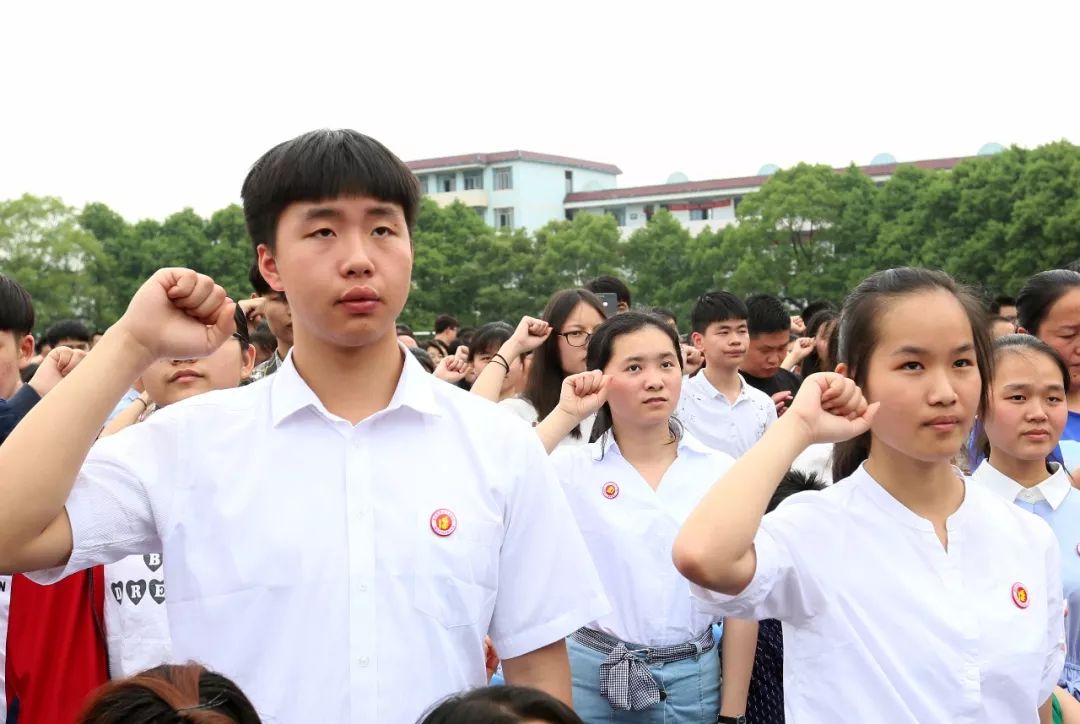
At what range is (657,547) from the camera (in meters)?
3.90

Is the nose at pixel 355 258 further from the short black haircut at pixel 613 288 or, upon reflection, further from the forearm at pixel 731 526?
the short black haircut at pixel 613 288

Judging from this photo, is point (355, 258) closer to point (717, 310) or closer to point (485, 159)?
point (717, 310)

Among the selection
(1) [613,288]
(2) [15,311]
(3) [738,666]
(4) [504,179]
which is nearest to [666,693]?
(3) [738,666]

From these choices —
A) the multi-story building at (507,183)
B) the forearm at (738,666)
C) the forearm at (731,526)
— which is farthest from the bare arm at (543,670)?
the multi-story building at (507,183)

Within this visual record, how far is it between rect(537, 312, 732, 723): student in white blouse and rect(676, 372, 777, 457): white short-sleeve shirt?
1671 mm

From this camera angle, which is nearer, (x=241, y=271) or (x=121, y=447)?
(x=121, y=447)

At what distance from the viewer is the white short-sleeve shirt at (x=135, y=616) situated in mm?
3172

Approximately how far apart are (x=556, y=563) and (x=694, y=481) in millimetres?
2004

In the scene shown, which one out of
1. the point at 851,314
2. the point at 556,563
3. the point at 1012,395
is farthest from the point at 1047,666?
the point at 1012,395

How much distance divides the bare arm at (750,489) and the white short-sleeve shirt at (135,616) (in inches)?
68.6

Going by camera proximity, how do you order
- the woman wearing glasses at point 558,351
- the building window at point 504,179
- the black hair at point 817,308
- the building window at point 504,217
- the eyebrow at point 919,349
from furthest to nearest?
1. the building window at point 504,179
2. the building window at point 504,217
3. the black hair at point 817,308
4. the woman wearing glasses at point 558,351
5. the eyebrow at point 919,349

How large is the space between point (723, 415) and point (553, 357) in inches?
46.6

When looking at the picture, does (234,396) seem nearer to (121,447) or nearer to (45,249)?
(121,447)

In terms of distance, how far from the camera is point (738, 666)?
3812 millimetres
